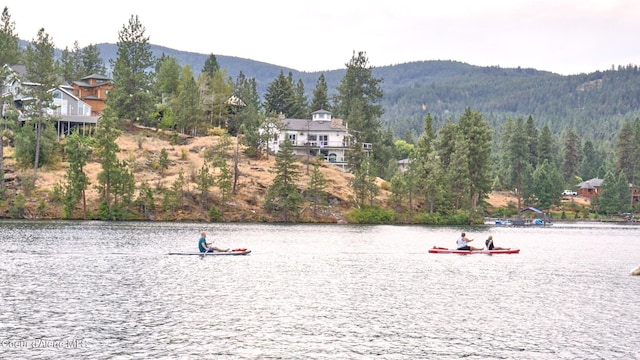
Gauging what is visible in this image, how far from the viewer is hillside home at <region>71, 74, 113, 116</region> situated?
14775 centimetres

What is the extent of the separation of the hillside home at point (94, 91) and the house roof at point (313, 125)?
36.4m

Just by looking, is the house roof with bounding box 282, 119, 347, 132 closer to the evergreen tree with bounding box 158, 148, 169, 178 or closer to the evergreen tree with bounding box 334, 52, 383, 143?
the evergreen tree with bounding box 334, 52, 383, 143

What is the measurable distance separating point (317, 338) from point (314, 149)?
395 feet

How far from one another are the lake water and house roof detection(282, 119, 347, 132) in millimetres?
76061

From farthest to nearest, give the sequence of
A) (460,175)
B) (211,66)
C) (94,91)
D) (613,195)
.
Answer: (211,66) < (613,195) < (94,91) < (460,175)

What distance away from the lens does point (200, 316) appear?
131ft

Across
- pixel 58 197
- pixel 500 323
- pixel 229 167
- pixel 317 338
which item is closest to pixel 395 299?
pixel 500 323

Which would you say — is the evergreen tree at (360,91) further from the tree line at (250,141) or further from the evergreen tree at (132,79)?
the evergreen tree at (132,79)

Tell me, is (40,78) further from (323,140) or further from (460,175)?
(460,175)

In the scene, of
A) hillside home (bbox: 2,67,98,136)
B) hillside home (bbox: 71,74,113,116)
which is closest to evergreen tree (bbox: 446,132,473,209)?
hillside home (bbox: 2,67,98,136)

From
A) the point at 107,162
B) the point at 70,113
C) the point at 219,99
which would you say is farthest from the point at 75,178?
the point at 219,99

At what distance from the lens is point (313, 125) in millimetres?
157000

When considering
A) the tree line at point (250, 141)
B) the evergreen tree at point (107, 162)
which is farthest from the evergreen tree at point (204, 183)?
the evergreen tree at point (107, 162)

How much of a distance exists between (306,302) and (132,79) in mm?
100557
